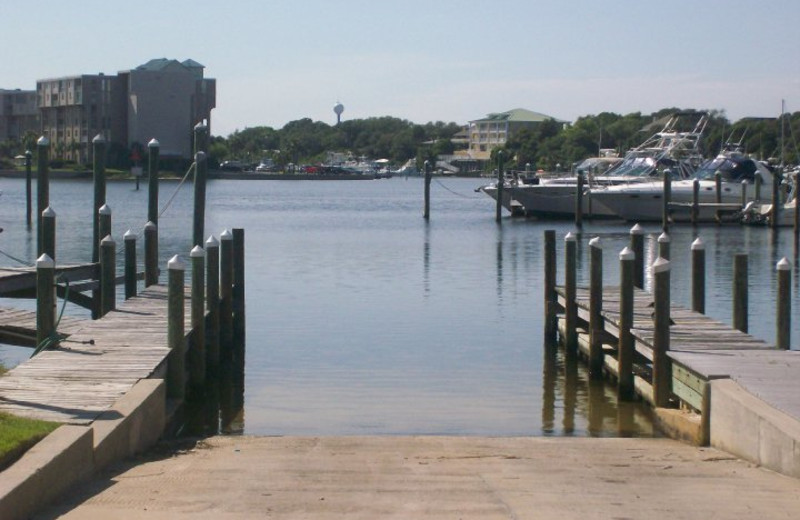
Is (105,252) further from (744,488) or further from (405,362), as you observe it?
(744,488)

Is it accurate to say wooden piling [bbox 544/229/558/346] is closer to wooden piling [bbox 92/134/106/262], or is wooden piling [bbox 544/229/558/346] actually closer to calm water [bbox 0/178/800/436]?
calm water [bbox 0/178/800/436]

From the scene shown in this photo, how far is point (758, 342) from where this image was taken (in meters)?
14.8

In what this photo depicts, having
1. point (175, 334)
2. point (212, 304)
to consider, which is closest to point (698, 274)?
point (212, 304)

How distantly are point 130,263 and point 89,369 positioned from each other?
6.92 m

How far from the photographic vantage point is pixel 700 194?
5831 cm

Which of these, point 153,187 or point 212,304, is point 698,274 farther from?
point 153,187

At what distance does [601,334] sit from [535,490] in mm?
8498

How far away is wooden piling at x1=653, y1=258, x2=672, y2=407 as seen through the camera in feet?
45.7

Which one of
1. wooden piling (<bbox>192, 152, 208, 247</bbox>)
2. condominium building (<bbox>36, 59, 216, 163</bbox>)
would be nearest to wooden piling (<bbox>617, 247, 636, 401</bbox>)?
wooden piling (<bbox>192, 152, 208, 247</bbox>)

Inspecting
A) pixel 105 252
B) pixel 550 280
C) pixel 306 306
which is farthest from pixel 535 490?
pixel 306 306

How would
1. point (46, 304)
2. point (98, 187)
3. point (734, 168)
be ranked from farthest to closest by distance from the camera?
point (734, 168)
point (98, 187)
point (46, 304)

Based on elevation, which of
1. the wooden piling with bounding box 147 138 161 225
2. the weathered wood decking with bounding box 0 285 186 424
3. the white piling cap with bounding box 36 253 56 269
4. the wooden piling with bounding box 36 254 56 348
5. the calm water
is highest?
the wooden piling with bounding box 147 138 161 225

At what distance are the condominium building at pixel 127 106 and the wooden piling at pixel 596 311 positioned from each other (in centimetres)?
11323

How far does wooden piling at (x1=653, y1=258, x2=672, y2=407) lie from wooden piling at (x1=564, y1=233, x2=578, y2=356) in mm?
4780
